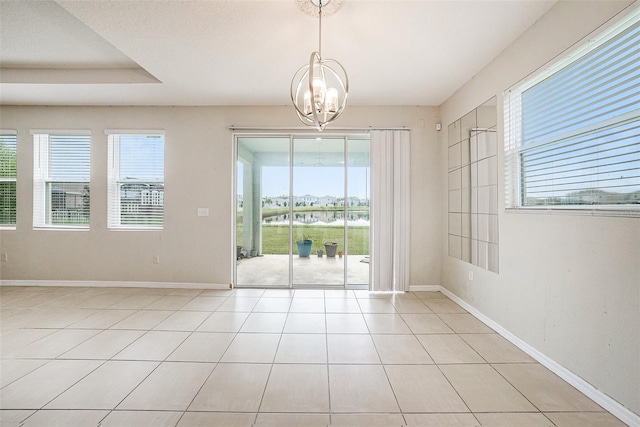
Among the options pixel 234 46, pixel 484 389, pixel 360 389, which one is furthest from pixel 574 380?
pixel 234 46

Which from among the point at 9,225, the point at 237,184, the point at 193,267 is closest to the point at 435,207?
the point at 237,184

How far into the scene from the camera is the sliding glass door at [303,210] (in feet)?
14.6

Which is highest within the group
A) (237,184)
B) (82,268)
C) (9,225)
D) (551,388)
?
(237,184)

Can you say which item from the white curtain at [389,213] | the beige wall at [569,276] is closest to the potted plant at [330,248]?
the white curtain at [389,213]

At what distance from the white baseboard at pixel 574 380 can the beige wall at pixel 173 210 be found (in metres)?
1.61

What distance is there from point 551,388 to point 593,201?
1.32 metres

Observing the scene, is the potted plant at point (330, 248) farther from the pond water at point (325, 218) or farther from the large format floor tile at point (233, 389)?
the large format floor tile at point (233, 389)

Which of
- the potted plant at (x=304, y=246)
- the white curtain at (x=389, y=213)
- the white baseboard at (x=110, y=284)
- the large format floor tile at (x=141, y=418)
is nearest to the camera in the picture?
the large format floor tile at (x=141, y=418)

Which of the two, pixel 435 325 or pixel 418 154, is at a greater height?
pixel 418 154

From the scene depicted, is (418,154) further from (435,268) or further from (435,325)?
(435,325)

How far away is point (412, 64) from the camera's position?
10.2ft

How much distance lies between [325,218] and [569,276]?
300cm

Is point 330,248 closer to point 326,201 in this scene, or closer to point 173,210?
point 326,201

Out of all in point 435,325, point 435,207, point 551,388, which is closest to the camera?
point 551,388
